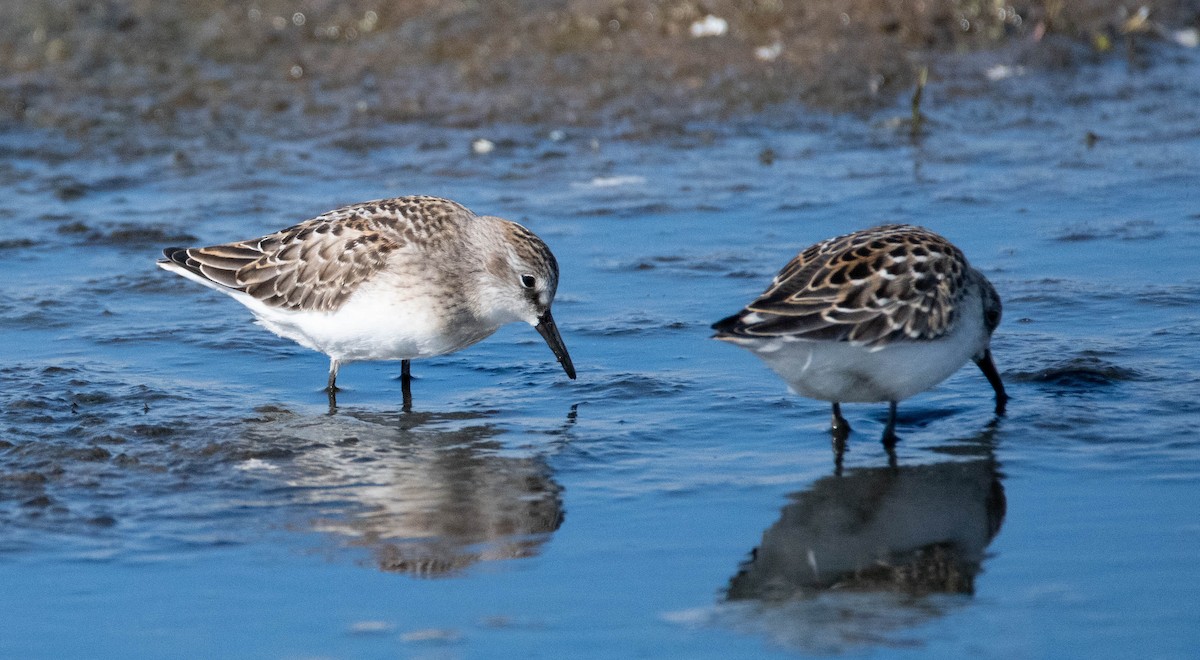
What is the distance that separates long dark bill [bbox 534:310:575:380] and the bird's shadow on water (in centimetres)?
204

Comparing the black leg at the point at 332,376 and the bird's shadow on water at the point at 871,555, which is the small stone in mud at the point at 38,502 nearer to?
the black leg at the point at 332,376

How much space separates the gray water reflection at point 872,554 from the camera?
229 inches

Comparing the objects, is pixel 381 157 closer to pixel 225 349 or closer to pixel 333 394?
pixel 225 349

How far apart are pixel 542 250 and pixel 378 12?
8494mm

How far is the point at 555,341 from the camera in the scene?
8.98 meters

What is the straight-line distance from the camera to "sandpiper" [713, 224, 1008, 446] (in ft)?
23.7

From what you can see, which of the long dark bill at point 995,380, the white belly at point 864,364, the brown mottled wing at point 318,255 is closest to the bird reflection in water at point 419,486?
the brown mottled wing at point 318,255

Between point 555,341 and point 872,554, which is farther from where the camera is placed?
point 555,341

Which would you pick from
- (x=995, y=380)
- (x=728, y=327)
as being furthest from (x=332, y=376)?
(x=995, y=380)

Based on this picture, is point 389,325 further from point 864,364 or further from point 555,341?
point 864,364

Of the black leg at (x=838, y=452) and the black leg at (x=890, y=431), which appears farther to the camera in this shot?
the black leg at (x=890, y=431)

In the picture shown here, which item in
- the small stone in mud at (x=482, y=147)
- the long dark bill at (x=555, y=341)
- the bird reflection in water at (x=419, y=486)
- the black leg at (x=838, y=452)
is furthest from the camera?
the small stone in mud at (x=482, y=147)

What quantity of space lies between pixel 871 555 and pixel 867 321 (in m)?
1.34

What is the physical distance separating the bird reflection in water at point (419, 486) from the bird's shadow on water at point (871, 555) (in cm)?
110
